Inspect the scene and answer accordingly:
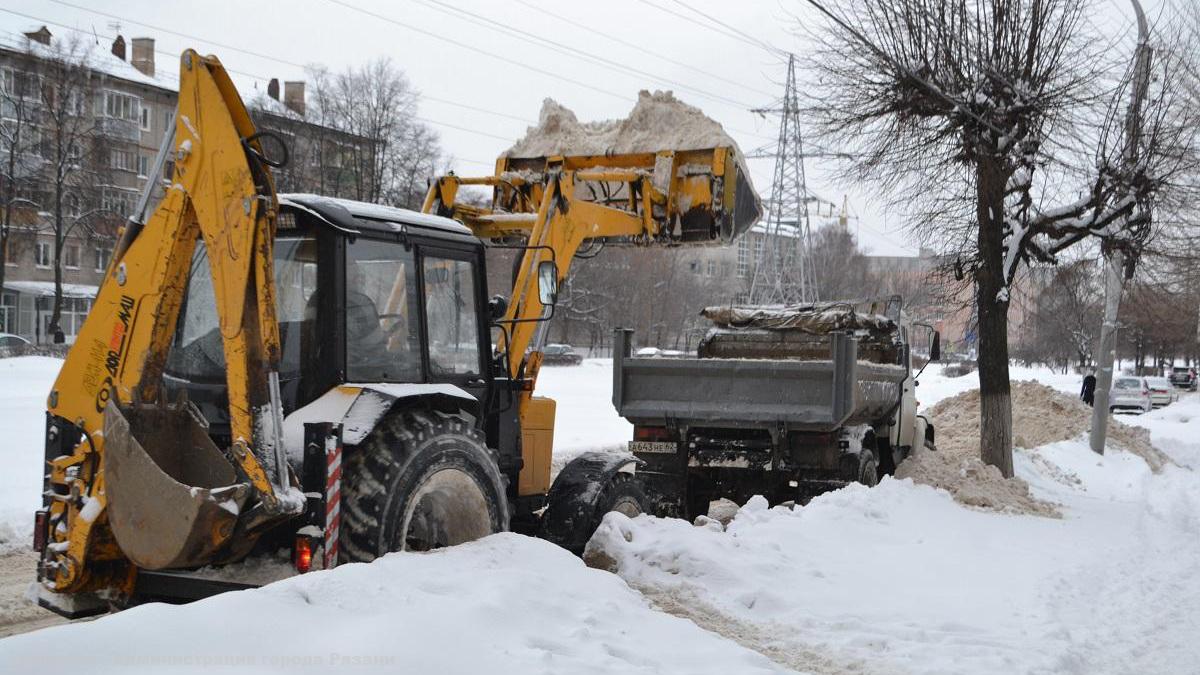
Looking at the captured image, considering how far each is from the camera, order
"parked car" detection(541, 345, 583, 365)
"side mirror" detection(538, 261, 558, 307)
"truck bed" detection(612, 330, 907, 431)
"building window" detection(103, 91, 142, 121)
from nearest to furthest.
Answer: "side mirror" detection(538, 261, 558, 307)
"truck bed" detection(612, 330, 907, 431)
"parked car" detection(541, 345, 583, 365)
"building window" detection(103, 91, 142, 121)

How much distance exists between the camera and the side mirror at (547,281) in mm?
7156

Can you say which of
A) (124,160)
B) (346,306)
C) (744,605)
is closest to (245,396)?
(346,306)

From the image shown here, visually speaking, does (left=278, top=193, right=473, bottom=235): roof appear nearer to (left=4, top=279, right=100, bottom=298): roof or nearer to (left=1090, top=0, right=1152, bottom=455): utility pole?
(left=1090, top=0, right=1152, bottom=455): utility pole

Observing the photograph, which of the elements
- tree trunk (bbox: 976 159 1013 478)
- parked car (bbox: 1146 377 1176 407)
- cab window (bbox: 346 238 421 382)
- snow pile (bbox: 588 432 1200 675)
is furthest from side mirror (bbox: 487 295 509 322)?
parked car (bbox: 1146 377 1176 407)

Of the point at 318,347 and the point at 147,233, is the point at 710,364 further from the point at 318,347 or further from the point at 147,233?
the point at 147,233

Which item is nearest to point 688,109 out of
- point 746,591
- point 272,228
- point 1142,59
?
point 746,591

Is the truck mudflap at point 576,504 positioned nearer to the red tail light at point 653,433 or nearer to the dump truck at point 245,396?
the dump truck at point 245,396

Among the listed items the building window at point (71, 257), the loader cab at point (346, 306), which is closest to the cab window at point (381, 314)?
the loader cab at point (346, 306)

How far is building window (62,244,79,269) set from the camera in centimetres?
5300

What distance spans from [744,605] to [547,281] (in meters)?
2.34

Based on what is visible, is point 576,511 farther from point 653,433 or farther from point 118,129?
point 118,129

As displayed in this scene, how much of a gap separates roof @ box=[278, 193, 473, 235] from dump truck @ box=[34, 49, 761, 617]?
0.01m

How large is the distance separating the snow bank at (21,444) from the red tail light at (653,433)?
5465 millimetres

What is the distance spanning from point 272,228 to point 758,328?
772 cm
